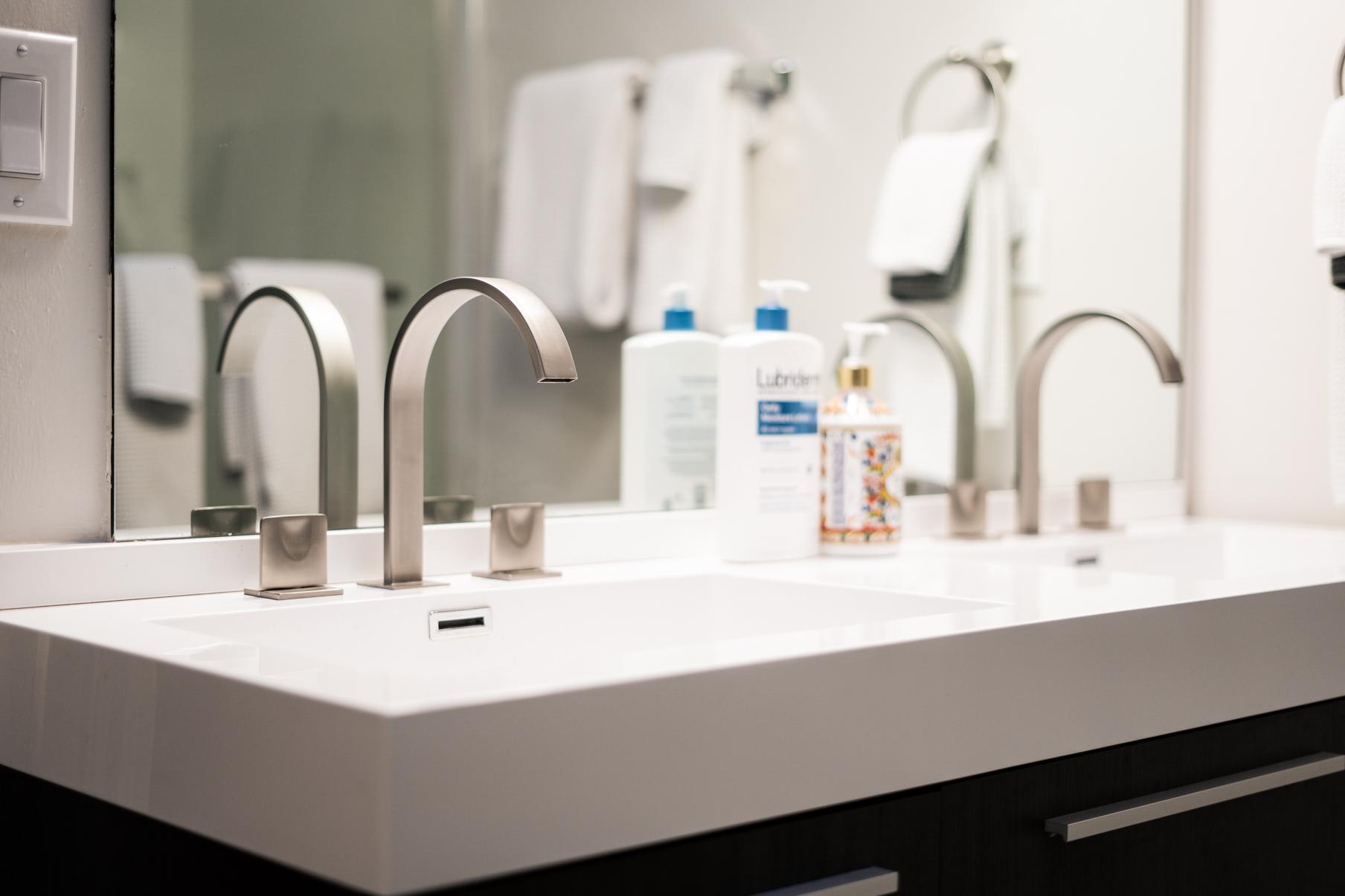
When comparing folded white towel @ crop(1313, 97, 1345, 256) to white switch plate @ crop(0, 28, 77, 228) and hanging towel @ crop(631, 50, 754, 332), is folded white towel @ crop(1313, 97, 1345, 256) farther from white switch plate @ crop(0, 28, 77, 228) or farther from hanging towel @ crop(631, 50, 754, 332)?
white switch plate @ crop(0, 28, 77, 228)

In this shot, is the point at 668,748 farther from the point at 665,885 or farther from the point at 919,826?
the point at 919,826

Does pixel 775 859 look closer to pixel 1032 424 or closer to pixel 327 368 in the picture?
pixel 327 368

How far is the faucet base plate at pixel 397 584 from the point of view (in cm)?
87

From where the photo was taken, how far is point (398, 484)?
2.84ft

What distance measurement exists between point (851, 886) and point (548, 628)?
32 centimetres

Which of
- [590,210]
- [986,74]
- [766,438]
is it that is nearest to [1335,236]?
[986,74]

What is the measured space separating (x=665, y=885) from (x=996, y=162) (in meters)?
1.05

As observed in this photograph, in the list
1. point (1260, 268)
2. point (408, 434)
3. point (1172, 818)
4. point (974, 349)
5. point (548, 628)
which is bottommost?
point (1172, 818)

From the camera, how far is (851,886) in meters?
0.65

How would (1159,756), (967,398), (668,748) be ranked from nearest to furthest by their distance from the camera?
(668,748) < (1159,756) < (967,398)

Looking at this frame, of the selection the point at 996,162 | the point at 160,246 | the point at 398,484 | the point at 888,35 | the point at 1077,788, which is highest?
the point at 888,35

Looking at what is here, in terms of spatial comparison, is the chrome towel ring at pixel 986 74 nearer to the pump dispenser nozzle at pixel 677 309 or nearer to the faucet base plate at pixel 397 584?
the pump dispenser nozzle at pixel 677 309

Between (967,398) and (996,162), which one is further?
(996,162)

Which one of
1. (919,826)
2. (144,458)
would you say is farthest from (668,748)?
(144,458)
